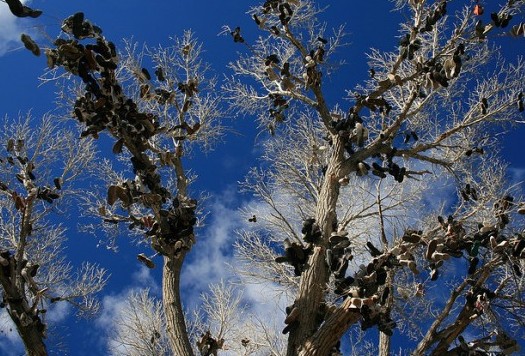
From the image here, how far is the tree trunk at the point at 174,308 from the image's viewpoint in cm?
483

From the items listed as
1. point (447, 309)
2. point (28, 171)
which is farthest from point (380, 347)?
point (28, 171)

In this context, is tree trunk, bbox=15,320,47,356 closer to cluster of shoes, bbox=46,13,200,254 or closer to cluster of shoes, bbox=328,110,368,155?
cluster of shoes, bbox=46,13,200,254

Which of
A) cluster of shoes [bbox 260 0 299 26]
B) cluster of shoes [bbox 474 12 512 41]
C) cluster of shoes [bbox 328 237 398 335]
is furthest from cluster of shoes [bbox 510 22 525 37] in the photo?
cluster of shoes [bbox 328 237 398 335]

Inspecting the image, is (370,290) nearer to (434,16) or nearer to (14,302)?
(14,302)

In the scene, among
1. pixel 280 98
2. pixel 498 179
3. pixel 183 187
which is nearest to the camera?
pixel 183 187

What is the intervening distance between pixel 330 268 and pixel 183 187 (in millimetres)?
1942

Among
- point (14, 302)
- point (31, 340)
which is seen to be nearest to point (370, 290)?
point (31, 340)

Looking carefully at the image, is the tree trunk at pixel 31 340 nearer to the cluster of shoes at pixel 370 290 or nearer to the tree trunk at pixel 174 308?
the tree trunk at pixel 174 308

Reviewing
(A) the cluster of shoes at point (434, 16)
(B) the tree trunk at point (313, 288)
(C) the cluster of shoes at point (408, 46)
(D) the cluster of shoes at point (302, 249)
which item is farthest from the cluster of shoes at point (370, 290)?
(A) the cluster of shoes at point (434, 16)

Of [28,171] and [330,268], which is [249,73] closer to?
[28,171]

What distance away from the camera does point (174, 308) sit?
500cm

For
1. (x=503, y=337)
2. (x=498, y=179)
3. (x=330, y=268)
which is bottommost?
(x=503, y=337)

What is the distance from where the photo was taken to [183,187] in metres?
5.93

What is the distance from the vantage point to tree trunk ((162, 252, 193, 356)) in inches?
190
